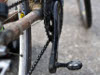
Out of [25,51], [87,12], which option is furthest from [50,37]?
[87,12]

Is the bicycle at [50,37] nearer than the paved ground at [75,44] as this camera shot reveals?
Yes

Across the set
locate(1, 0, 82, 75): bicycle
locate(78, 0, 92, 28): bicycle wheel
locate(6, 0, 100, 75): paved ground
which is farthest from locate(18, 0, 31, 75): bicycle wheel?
locate(78, 0, 92, 28): bicycle wheel

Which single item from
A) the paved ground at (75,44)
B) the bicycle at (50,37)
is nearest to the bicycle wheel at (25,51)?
the bicycle at (50,37)

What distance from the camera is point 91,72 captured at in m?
1.45

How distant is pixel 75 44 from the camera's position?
5.79 feet

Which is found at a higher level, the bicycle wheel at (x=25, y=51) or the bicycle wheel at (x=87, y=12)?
the bicycle wheel at (x=87, y=12)

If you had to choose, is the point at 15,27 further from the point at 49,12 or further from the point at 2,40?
the point at 49,12

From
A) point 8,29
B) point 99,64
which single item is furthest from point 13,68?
point 8,29

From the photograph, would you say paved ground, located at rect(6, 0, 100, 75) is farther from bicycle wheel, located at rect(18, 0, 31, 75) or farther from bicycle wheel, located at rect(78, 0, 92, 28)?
bicycle wheel, located at rect(18, 0, 31, 75)

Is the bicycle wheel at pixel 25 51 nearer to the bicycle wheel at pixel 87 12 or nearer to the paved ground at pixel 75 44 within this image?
the paved ground at pixel 75 44

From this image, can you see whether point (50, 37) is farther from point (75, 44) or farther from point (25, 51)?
point (75, 44)

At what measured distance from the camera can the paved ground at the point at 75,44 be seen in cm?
147

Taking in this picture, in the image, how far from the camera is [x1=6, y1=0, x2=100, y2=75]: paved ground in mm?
1470

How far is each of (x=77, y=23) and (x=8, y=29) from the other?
153 centimetres
